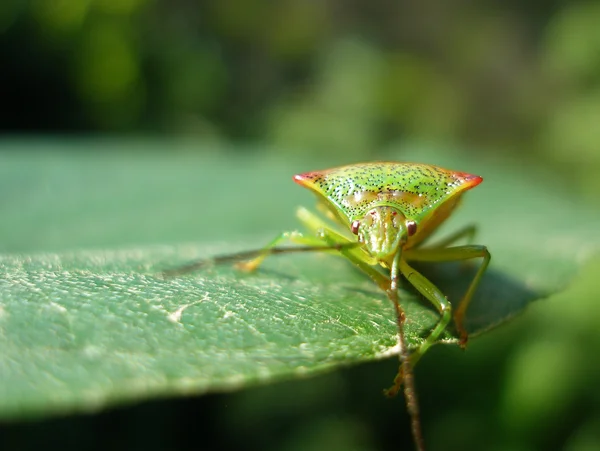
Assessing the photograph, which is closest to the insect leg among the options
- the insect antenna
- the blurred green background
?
the insect antenna

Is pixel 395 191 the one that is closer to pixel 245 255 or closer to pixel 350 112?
pixel 245 255

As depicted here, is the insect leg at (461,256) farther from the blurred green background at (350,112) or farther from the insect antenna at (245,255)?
the blurred green background at (350,112)

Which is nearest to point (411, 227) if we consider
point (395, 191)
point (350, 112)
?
point (395, 191)

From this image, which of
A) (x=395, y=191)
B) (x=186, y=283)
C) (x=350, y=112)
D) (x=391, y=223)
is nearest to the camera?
(x=186, y=283)

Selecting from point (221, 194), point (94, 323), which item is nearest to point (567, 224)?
point (221, 194)

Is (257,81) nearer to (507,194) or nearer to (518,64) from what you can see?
(518,64)

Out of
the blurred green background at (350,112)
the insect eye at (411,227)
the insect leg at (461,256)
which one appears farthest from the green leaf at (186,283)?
the blurred green background at (350,112)

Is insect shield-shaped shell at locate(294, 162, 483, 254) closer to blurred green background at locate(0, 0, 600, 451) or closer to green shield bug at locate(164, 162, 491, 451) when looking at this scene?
green shield bug at locate(164, 162, 491, 451)
